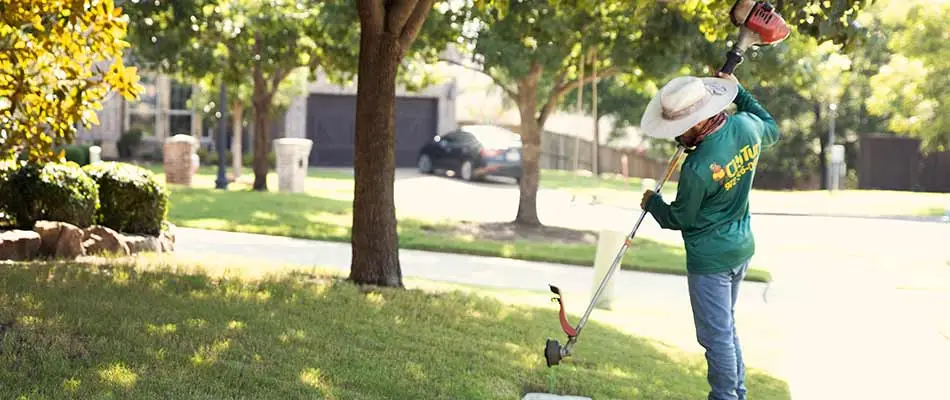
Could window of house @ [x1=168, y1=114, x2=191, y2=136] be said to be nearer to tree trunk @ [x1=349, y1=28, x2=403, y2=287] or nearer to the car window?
the car window

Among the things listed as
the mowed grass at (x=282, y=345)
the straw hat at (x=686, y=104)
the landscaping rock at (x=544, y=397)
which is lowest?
the landscaping rock at (x=544, y=397)

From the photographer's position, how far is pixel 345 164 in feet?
144

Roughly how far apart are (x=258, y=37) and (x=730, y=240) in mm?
19738

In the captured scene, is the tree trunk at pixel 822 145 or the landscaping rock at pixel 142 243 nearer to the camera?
the landscaping rock at pixel 142 243

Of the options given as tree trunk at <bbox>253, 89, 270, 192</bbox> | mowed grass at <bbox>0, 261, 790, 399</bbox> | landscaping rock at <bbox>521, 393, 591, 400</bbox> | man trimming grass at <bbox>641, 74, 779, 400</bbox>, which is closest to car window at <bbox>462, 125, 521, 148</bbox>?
tree trunk at <bbox>253, 89, 270, 192</bbox>

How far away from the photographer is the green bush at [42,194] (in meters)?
12.0

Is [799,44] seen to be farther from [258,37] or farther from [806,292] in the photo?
[258,37]

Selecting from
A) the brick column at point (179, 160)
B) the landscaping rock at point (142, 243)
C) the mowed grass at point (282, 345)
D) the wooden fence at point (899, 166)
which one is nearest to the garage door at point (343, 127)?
the wooden fence at point (899, 166)

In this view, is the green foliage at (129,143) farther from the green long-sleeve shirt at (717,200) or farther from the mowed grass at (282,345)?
the green long-sleeve shirt at (717,200)

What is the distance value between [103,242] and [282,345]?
16.3 ft

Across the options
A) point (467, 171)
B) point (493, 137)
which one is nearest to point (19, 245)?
point (467, 171)

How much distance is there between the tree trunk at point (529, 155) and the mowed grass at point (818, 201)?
6778 millimetres

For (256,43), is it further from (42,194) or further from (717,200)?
(717,200)

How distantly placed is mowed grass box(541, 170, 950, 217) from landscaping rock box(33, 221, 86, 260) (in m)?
17.4
